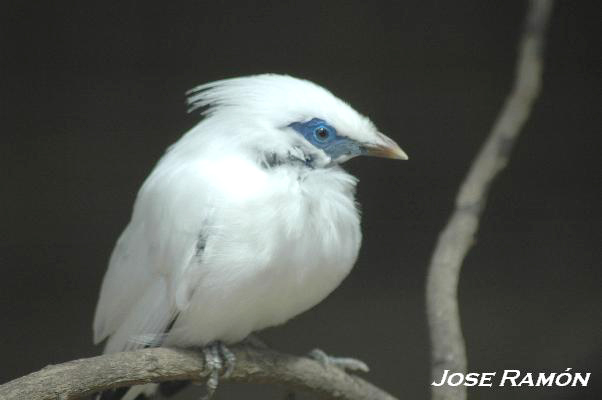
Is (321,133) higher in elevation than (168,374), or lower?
higher

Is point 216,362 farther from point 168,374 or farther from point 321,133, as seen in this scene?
point 321,133

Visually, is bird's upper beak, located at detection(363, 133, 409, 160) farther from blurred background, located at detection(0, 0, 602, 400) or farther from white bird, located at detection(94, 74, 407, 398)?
blurred background, located at detection(0, 0, 602, 400)

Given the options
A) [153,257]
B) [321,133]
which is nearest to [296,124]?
[321,133]

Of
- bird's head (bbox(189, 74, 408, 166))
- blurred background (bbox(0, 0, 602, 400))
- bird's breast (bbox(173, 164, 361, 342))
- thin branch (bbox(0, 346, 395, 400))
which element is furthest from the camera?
blurred background (bbox(0, 0, 602, 400))

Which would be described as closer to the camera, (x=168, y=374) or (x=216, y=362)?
(x=168, y=374)

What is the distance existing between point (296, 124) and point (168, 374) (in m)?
0.67

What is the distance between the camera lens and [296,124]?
Answer: 2010 millimetres

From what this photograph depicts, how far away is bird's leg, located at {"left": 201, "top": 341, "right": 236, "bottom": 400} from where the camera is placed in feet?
6.37

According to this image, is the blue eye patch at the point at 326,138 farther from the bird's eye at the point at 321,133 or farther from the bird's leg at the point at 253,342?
the bird's leg at the point at 253,342

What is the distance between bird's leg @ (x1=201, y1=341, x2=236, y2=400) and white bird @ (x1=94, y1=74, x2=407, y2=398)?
0.01m

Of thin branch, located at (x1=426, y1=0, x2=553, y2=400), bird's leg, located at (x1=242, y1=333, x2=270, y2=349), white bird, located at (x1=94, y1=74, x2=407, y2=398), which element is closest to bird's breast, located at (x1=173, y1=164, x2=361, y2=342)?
white bird, located at (x1=94, y1=74, x2=407, y2=398)

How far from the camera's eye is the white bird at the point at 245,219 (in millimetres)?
1893

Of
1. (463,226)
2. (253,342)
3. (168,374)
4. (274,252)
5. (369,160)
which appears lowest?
(168,374)

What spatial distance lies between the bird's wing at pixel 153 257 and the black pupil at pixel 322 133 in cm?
31
